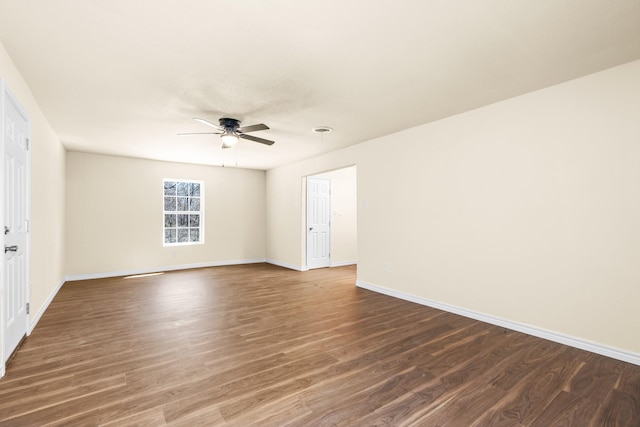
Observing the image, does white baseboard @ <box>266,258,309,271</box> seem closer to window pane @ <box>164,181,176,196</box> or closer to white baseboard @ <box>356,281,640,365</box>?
white baseboard @ <box>356,281,640,365</box>

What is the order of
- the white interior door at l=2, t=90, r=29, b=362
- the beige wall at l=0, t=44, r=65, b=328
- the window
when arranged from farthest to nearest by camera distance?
the window → the beige wall at l=0, t=44, r=65, b=328 → the white interior door at l=2, t=90, r=29, b=362

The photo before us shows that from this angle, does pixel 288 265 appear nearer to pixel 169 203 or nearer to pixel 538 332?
pixel 169 203

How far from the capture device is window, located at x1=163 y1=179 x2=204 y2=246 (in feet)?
22.9

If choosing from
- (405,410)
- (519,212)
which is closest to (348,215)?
(519,212)

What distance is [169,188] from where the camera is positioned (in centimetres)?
700

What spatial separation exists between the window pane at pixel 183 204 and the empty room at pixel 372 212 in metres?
2.22

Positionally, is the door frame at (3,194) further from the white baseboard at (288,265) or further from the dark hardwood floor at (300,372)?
the white baseboard at (288,265)

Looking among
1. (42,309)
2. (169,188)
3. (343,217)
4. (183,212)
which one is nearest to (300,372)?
(42,309)

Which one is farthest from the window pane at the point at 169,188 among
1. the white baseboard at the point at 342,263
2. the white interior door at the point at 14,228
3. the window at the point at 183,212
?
the white baseboard at the point at 342,263

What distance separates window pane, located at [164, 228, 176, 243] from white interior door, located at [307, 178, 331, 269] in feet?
10.1

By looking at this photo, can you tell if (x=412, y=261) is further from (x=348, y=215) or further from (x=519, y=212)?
(x=348, y=215)

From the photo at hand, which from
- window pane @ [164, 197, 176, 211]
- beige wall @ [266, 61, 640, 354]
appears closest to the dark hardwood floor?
beige wall @ [266, 61, 640, 354]

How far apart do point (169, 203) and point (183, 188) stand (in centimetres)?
47

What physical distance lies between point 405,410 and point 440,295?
236cm
